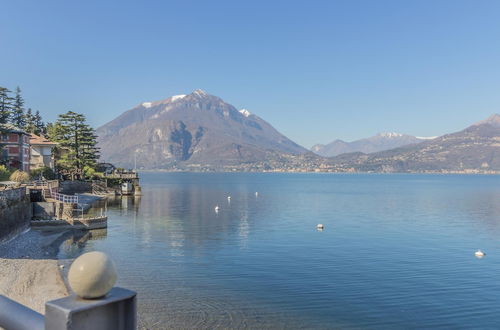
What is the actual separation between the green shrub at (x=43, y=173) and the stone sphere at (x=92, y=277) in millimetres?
86448

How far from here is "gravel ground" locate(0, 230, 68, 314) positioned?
82.2 ft

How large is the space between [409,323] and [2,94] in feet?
331

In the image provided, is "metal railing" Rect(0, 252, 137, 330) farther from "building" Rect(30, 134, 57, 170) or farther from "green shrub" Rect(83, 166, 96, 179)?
"green shrub" Rect(83, 166, 96, 179)

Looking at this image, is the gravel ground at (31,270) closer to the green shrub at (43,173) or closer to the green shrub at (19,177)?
the green shrub at (19,177)

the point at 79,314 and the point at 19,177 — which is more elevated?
the point at 19,177

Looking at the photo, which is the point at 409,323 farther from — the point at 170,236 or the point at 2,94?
the point at 2,94

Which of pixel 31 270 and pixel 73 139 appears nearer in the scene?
pixel 31 270

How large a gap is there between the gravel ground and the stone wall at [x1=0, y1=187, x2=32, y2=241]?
1.00 m

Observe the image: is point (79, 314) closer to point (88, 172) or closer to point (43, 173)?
point (43, 173)

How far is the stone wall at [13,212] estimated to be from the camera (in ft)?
127

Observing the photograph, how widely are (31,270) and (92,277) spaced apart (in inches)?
A: 1322

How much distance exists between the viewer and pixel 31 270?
3142 centimetres

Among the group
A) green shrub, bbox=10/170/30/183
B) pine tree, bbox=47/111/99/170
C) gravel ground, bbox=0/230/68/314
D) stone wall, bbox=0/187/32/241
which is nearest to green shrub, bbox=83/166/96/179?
pine tree, bbox=47/111/99/170

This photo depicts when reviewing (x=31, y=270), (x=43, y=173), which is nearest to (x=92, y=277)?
(x=31, y=270)
